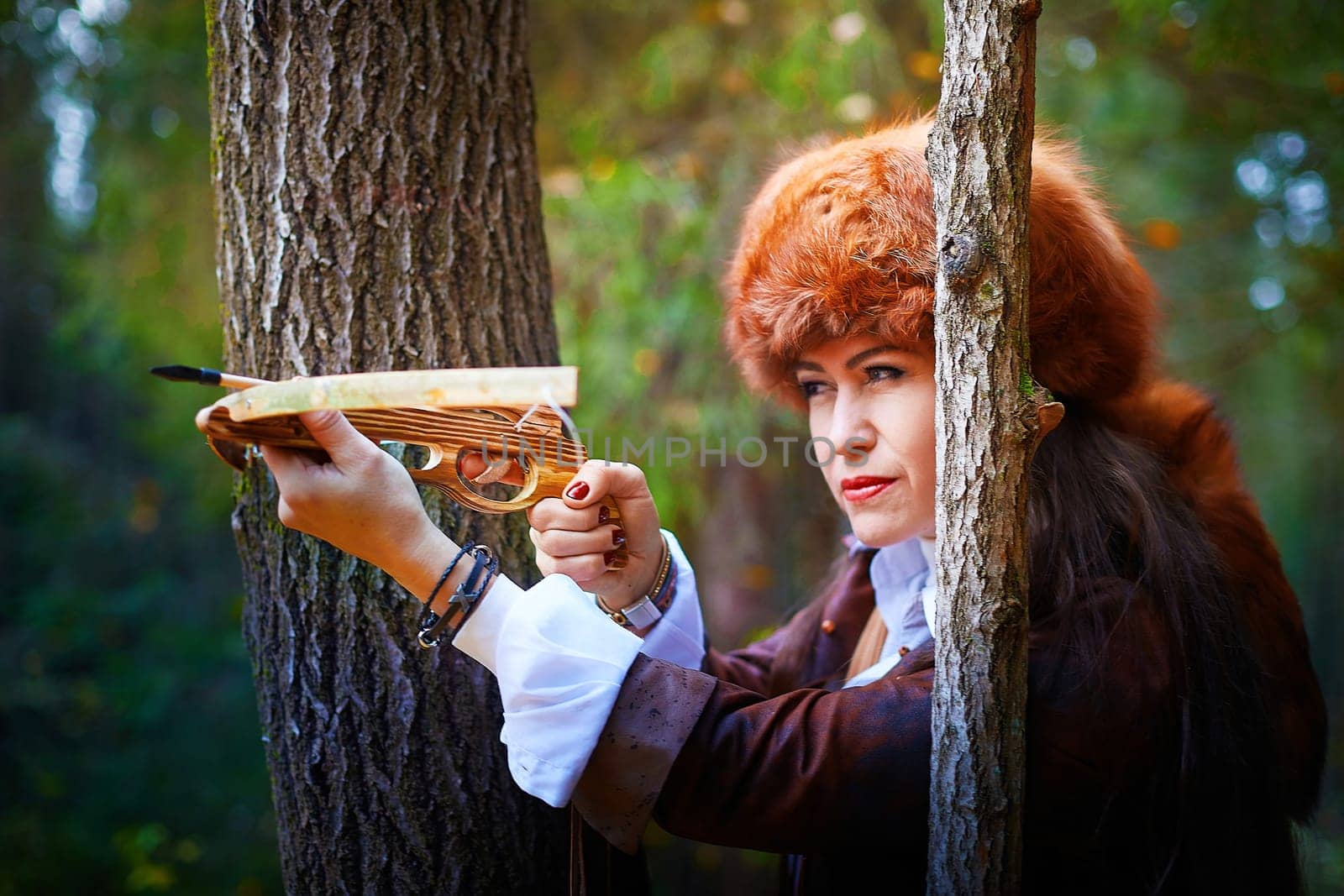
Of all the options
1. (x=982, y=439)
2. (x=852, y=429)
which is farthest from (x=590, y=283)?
(x=982, y=439)

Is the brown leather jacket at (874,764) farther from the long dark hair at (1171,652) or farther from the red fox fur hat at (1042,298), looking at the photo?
the red fox fur hat at (1042,298)

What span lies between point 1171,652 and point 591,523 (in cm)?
108

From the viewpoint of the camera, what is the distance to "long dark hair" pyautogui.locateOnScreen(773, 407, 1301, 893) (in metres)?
1.57

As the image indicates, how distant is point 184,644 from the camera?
283 inches

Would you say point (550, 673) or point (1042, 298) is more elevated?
point (1042, 298)

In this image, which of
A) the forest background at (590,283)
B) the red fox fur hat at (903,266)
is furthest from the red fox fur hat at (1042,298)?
the forest background at (590,283)

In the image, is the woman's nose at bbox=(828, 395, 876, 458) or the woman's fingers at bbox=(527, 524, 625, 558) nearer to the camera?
the woman's fingers at bbox=(527, 524, 625, 558)

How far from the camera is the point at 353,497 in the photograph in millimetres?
1383

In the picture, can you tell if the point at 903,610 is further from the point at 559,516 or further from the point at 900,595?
the point at 559,516

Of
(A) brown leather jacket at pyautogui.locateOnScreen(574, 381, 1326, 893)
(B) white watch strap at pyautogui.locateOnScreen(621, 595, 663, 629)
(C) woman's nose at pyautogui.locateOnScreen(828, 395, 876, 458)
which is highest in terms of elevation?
(C) woman's nose at pyautogui.locateOnScreen(828, 395, 876, 458)

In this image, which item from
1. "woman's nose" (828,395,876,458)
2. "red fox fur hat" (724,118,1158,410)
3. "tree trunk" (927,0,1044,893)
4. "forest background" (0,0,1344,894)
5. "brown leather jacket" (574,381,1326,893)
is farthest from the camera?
"forest background" (0,0,1344,894)

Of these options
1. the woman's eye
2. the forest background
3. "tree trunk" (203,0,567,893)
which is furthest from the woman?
the forest background

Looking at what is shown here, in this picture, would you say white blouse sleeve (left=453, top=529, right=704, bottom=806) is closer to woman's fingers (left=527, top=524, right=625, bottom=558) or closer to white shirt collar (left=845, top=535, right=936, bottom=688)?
woman's fingers (left=527, top=524, right=625, bottom=558)

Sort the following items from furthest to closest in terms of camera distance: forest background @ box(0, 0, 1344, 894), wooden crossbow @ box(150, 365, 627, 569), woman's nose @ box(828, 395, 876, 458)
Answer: forest background @ box(0, 0, 1344, 894) < woman's nose @ box(828, 395, 876, 458) < wooden crossbow @ box(150, 365, 627, 569)
